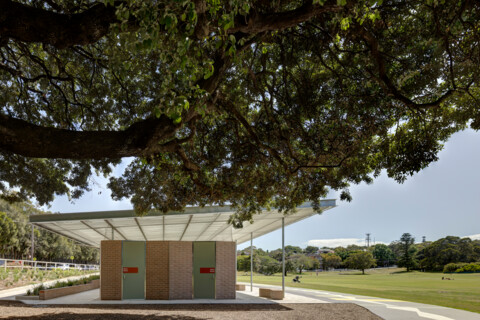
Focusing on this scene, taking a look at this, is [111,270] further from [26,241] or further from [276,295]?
[26,241]

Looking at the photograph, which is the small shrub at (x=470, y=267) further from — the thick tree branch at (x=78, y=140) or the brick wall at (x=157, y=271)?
the thick tree branch at (x=78, y=140)

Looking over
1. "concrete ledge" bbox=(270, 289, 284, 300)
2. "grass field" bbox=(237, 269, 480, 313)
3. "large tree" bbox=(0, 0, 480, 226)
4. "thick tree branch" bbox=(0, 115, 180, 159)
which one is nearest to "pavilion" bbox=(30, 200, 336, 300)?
"concrete ledge" bbox=(270, 289, 284, 300)

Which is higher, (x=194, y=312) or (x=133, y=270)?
(x=133, y=270)

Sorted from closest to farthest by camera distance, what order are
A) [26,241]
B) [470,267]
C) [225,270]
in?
[225,270] → [26,241] → [470,267]

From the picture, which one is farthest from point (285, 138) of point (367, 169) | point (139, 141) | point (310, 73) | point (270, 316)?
point (270, 316)

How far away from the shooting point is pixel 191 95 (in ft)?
A: 17.7

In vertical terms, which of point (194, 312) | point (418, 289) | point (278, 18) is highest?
point (278, 18)

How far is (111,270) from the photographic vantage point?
14305mm

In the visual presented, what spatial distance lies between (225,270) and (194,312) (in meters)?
4.40

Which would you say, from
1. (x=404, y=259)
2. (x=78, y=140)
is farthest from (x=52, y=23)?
(x=404, y=259)

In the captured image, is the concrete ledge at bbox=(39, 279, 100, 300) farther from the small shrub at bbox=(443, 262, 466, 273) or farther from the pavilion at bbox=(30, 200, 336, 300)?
the small shrub at bbox=(443, 262, 466, 273)

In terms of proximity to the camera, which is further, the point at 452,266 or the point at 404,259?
the point at 404,259

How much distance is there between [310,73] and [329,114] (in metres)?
1.26

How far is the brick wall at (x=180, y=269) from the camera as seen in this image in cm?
1455
